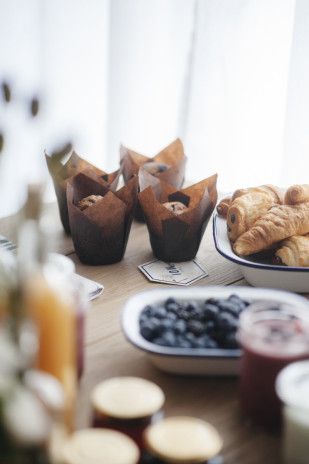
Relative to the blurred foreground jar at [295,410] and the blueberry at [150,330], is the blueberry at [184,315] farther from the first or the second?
the blurred foreground jar at [295,410]

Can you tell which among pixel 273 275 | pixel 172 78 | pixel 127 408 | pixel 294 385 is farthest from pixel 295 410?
pixel 172 78

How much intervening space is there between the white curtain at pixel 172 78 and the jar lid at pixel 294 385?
117 centimetres

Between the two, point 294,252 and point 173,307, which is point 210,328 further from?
point 294,252

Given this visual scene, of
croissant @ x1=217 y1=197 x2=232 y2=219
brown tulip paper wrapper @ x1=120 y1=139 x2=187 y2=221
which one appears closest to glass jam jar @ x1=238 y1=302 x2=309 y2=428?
croissant @ x1=217 y1=197 x2=232 y2=219

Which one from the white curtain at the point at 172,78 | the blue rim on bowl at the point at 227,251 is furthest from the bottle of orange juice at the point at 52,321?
the white curtain at the point at 172,78

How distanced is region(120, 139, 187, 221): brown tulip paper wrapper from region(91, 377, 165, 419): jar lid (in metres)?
0.73

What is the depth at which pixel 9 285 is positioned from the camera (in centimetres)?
61

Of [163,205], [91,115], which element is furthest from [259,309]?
[91,115]

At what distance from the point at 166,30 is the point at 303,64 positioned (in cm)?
49

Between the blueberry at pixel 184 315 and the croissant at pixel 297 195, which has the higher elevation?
the croissant at pixel 297 195

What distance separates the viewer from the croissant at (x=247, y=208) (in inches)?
54.7

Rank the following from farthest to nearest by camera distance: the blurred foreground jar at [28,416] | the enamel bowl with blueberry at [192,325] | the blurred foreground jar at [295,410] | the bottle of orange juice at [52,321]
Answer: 1. the enamel bowl with blueberry at [192,325]
2. the blurred foreground jar at [295,410]
3. the bottle of orange juice at [52,321]
4. the blurred foreground jar at [28,416]

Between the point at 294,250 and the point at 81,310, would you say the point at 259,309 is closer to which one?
the point at 81,310

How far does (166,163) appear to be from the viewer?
1.66 metres
